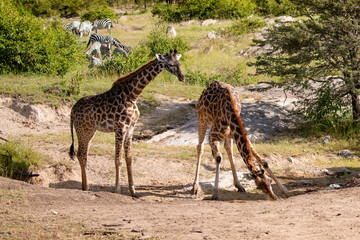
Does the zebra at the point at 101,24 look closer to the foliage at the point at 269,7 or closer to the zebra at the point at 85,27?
the zebra at the point at 85,27

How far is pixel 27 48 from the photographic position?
49.6ft

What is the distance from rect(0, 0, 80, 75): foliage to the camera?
15030mm

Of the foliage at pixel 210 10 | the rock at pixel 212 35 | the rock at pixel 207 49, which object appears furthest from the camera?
the foliage at pixel 210 10

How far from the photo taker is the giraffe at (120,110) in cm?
800

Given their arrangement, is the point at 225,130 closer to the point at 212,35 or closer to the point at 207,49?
the point at 207,49

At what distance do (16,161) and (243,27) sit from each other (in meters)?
21.8

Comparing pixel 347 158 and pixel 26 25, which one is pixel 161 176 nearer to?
pixel 347 158

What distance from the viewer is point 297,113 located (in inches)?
533

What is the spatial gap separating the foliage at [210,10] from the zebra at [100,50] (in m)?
14.4

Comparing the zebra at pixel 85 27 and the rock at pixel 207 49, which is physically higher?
the zebra at pixel 85 27

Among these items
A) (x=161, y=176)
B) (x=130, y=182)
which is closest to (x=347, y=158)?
(x=161, y=176)

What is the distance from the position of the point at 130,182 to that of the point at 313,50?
7691 millimetres

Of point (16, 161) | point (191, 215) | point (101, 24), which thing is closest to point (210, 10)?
point (101, 24)

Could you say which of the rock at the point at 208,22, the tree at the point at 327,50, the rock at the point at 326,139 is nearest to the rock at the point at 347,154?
the rock at the point at 326,139
